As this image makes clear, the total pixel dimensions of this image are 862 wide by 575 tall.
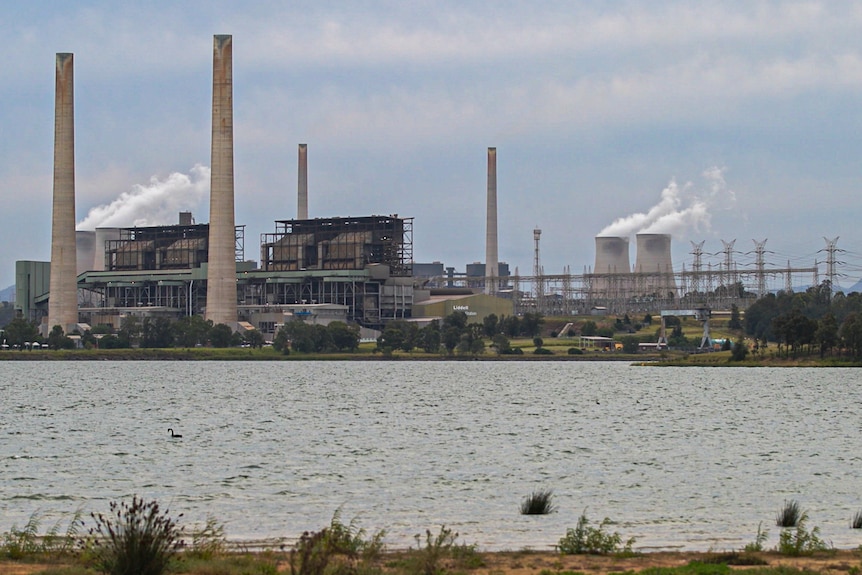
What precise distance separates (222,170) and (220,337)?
784 inches

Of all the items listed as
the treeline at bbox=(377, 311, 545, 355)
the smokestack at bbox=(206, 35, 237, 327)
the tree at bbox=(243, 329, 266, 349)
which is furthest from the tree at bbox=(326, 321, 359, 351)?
the smokestack at bbox=(206, 35, 237, 327)

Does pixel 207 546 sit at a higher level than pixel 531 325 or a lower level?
lower

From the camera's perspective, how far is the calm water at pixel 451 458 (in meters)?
28.9

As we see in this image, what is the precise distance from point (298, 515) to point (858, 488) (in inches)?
604

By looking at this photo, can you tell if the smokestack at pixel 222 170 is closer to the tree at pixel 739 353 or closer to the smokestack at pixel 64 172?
the smokestack at pixel 64 172

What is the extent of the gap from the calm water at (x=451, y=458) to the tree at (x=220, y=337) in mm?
65740

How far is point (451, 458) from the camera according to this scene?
41.8 m

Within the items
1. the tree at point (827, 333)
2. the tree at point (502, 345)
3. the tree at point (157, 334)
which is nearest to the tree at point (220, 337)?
the tree at point (157, 334)

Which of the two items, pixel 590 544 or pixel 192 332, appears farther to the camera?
pixel 192 332

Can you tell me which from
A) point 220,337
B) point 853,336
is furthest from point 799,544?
point 220,337

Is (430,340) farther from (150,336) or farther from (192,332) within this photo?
(150,336)

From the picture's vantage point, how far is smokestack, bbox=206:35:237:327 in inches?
5925

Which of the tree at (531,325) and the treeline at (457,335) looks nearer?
the treeline at (457,335)

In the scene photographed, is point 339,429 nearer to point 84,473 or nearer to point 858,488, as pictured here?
point 84,473
